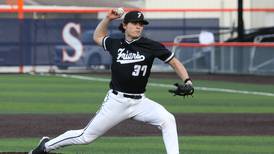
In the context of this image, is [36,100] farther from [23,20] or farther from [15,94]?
[23,20]

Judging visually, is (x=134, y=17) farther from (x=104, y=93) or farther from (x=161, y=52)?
(x=104, y=93)

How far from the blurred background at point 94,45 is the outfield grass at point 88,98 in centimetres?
337

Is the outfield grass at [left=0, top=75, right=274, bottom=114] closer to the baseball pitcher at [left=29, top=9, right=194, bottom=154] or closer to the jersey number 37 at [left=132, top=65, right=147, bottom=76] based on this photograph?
the baseball pitcher at [left=29, top=9, right=194, bottom=154]

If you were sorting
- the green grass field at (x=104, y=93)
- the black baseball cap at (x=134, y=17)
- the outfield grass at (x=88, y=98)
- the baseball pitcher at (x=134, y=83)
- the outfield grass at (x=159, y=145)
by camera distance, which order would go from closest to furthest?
the black baseball cap at (x=134, y=17), the baseball pitcher at (x=134, y=83), the outfield grass at (x=159, y=145), the green grass field at (x=104, y=93), the outfield grass at (x=88, y=98)

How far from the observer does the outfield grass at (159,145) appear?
1212cm

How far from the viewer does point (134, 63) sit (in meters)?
10.2

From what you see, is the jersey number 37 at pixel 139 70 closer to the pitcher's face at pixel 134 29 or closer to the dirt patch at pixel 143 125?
→ the pitcher's face at pixel 134 29

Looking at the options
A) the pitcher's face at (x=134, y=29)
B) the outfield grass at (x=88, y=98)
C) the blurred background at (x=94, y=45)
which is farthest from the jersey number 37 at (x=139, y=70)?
the blurred background at (x=94, y=45)

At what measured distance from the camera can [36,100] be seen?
2016 centimetres

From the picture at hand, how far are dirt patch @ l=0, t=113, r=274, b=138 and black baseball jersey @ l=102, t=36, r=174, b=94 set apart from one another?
3.96m

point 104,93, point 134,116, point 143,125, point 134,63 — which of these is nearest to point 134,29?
point 134,63

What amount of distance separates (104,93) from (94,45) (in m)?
9.69

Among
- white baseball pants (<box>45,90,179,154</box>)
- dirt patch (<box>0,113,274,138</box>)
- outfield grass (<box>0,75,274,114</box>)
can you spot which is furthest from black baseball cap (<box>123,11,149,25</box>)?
outfield grass (<box>0,75,274,114</box>)

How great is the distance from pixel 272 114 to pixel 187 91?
7.52 m
